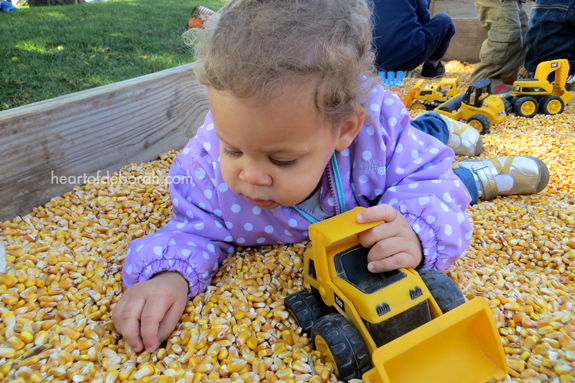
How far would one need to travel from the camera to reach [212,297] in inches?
56.9

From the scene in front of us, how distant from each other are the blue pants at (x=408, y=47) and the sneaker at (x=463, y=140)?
5.91 ft

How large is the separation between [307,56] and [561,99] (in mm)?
3472

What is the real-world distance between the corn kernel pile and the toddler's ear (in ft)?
1.65

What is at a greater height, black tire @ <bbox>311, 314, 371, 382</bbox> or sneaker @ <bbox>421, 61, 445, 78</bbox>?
black tire @ <bbox>311, 314, 371, 382</bbox>

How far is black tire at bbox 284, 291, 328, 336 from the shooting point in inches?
50.1

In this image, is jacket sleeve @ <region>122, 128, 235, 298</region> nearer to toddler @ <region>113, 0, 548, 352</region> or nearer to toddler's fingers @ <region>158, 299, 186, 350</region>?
toddler @ <region>113, 0, 548, 352</region>

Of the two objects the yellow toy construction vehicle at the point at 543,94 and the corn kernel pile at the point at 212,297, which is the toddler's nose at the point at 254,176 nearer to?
the corn kernel pile at the point at 212,297

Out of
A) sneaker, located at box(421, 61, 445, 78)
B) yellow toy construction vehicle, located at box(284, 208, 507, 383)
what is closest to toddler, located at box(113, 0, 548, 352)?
yellow toy construction vehicle, located at box(284, 208, 507, 383)

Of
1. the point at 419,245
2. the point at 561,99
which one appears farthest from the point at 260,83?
the point at 561,99

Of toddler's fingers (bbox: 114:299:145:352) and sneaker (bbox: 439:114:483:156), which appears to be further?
sneaker (bbox: 439:114:483:156)

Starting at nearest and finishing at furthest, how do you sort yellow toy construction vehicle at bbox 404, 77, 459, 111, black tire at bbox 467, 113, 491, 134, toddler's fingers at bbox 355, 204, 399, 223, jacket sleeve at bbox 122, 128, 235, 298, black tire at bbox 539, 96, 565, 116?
toddler's fingers at bbox 355, 204, 399, 223 < jacket sleeve at bbox 122, 128, 235, 298 < black tire at bbox 467, 113, 491, 134 < black tire at bbox 539, 96, 565, 116 < yellow toy construction vehicle at bbox 404, 77, 459, 111

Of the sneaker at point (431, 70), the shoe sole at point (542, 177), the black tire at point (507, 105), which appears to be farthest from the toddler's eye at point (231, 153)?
the sneaker at point (431, 70)

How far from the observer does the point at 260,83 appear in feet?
3.61

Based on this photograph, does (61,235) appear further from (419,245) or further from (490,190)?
(490,190)
